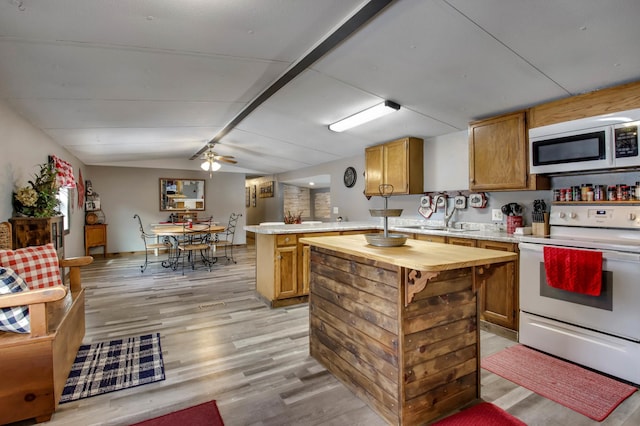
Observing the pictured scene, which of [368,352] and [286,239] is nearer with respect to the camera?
[368,352]

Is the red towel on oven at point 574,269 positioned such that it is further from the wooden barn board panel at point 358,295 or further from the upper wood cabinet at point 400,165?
the upper wood cabinet at point 400,165

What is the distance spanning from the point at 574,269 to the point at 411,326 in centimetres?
150

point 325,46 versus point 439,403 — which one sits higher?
point 325,46

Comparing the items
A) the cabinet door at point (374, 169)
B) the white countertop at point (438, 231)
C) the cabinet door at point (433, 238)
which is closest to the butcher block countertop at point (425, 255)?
the white countertop at point (438, 231)

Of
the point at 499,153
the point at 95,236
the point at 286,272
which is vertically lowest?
the point at 286,272

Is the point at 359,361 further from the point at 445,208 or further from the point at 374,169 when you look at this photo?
the point at 374,169

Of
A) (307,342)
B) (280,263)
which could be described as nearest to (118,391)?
(307,342)

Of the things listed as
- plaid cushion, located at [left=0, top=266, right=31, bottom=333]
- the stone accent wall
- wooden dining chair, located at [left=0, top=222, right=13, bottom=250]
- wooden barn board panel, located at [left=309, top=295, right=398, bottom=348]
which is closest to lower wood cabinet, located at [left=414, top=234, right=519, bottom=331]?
wooden barn board panel, located at [left=309, top=295, right=398, bottom=348]

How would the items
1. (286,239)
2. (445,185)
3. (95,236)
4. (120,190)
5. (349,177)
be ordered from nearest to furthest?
(286,239) → (445,185) → (349,177) → (95,236) → (120,190)

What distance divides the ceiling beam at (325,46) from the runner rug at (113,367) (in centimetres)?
251

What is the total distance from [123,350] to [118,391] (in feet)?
2.05

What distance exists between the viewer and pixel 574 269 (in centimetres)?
231

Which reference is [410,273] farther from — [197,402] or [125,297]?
[125,297]

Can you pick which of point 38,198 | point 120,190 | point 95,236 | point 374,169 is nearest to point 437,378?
point 374,169
